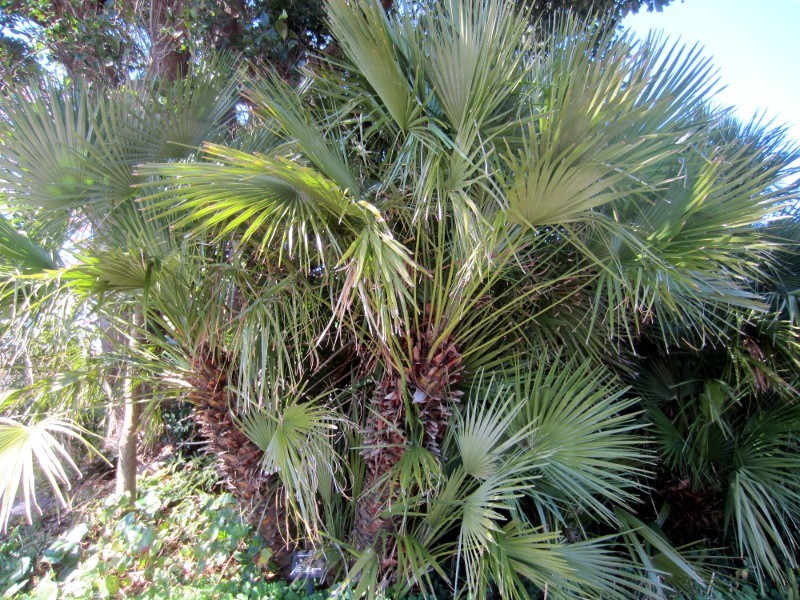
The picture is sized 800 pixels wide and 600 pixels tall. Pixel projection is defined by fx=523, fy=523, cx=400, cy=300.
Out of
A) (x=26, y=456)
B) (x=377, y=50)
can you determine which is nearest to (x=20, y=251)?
(x=26, y=456)

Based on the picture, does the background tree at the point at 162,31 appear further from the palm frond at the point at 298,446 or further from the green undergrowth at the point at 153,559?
the green undergrowth at the point at 153,559

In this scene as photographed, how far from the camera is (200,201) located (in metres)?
2.06

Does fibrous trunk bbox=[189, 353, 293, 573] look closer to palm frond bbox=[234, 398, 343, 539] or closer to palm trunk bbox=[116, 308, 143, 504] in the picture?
palm frond bbox=[234, 398, 343, 539]

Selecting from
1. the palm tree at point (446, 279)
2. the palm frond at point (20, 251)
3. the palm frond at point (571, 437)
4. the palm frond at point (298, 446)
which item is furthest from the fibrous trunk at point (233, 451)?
the palm frond at point (571, 437)

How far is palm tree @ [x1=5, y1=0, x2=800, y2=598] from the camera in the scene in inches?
85.7

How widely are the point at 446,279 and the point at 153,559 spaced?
2392 millimetres

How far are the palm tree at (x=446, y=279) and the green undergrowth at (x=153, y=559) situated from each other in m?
0.28

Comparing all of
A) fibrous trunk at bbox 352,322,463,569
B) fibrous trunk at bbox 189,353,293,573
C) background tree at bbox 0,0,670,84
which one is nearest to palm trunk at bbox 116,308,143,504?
fibrous trunk at bbox 189,353,293,573

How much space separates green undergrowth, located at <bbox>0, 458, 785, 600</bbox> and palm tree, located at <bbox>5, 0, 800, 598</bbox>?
0.92 ft

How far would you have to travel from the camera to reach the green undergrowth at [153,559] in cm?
281

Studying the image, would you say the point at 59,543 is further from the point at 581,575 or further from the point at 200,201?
the point at 581,575

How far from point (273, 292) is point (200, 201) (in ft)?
2.11

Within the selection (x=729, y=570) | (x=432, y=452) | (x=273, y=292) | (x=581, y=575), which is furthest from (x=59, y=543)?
(x=729, y=570)

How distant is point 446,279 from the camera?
2740 millimetres
